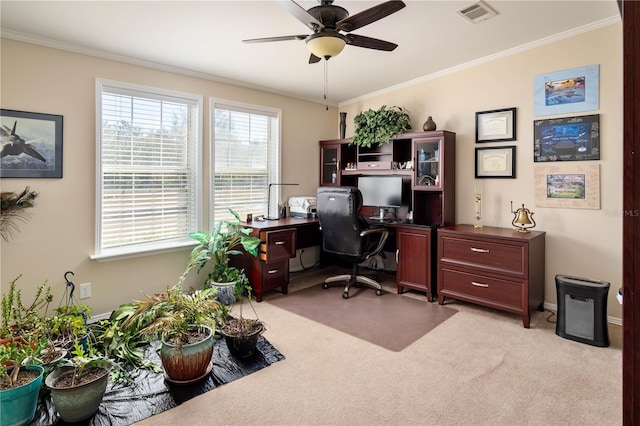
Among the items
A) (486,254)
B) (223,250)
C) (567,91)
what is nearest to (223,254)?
(223,250)

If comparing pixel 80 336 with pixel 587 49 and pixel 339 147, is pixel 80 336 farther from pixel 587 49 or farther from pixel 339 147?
pixel 587 49

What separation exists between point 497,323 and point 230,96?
362 centimetres

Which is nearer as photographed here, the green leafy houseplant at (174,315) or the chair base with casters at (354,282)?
the green leafy houseplant at (174,315)

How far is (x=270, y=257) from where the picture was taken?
3863 mm

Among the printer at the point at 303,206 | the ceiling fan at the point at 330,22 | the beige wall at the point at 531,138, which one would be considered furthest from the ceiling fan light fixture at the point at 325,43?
the printer at the point at 303,206

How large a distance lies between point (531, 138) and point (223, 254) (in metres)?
3.22

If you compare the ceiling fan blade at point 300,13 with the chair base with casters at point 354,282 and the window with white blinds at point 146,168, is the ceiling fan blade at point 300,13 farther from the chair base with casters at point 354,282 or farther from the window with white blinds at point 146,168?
the chair base with casters at point 354,282

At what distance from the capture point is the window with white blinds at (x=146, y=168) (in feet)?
11.3

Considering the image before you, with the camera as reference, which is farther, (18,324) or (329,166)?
(329,166)

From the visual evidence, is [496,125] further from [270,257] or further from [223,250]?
[223,250]

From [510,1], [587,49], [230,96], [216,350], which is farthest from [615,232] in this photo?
[230,96]

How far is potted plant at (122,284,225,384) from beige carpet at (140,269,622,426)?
0.68 ft

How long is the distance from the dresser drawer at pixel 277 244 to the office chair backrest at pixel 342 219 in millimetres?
383

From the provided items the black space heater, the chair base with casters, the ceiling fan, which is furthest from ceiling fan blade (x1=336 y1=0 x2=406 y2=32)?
the chair base with casters
